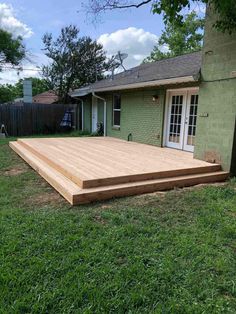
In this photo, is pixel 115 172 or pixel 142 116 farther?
pixel 142 116

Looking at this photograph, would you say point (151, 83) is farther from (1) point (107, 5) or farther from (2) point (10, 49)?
(2) point (10, 49)

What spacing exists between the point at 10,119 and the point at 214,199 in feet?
40.5

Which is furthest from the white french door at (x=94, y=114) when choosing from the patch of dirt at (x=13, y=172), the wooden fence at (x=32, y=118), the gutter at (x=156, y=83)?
the patch of dirt at (x=13, y=172)

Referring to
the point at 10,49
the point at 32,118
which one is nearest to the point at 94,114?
the point at 32,118

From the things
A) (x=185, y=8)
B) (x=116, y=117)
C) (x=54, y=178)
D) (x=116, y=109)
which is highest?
(x=185, y=8)

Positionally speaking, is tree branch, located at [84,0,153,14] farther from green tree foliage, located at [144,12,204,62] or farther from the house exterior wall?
green tree foliage, located at [144,12,204,62]

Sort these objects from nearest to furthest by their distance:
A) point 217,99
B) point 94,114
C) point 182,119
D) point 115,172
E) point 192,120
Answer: point 115,172, point 217,99, point 192,120, point 182,119, point 94,114

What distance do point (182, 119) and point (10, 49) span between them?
15.7m

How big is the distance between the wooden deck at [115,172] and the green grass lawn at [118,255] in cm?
24

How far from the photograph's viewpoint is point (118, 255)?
8.76ft

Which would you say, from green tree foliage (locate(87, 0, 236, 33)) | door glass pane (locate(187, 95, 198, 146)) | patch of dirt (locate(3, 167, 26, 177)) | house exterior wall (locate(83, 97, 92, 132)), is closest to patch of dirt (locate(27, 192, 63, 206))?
patch of dirt (locate(3, 167, 26, 177))

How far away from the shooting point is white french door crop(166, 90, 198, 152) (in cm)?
728

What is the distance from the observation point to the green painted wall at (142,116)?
852cm

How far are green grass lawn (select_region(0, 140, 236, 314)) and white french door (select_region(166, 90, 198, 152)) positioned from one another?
11.3ft
